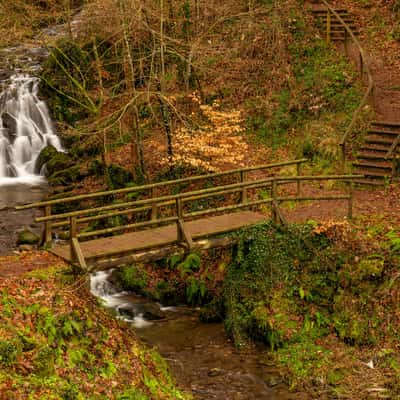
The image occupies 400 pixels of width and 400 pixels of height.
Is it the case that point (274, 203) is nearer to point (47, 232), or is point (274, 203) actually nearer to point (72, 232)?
point (72, 232)

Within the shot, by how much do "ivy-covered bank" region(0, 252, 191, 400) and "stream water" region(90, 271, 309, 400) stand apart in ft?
2.73

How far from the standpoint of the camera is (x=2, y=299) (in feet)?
41.3

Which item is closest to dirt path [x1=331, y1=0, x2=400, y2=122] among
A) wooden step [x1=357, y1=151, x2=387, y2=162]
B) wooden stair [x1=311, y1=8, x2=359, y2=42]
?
wooden stair [x1=311, y1=8, x2=359, y2=42]

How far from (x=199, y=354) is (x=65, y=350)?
12.6 feet

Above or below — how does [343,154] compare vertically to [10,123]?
below

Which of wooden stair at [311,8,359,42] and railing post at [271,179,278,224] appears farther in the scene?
wooden stair at [311,8,359,42]

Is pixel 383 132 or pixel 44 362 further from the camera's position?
pixel 383 132

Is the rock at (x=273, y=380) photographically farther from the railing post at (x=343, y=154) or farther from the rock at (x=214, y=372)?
the railing post at (x=343, y=154)

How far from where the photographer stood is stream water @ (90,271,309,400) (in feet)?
45.8

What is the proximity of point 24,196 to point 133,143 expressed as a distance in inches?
190

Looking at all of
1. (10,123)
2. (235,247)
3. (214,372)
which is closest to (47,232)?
(214,372)

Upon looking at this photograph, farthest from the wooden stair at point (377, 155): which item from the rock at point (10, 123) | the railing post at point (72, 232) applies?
the rock at point (10, 123)

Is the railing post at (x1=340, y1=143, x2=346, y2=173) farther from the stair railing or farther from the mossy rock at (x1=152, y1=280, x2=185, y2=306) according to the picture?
the mossy rock at (x1=152, y1=280, x2=185, y2=306)

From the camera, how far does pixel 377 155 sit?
20062 millimetres
